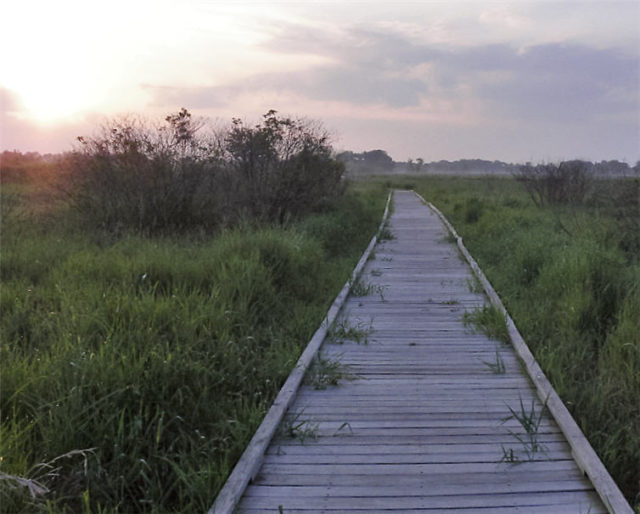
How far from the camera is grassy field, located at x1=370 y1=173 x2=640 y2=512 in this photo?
359 centimetres

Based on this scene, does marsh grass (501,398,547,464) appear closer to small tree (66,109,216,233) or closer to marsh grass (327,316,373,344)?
marsh grass (327,316,373,344)

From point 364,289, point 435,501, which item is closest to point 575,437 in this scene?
point 435,501

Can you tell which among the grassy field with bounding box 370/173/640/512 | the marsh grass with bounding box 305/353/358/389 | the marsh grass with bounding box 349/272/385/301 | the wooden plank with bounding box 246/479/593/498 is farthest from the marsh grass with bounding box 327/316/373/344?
the wooden plank with bounding box 246/479/593/498

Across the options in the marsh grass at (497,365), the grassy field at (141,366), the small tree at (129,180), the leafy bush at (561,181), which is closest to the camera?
the grassy field at (141,366)

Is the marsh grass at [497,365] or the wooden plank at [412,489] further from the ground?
the marsh grass at [497,365]

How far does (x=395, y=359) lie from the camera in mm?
4867

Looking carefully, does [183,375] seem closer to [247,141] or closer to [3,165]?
[247,141]

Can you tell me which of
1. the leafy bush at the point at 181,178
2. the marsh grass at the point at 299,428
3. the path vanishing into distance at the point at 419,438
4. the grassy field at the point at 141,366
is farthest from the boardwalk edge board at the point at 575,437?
the leafy bush at the point at 181,178

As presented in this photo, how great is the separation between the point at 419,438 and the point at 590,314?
10.0 ft

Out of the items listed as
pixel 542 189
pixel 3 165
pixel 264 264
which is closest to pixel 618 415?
pixel 264 264

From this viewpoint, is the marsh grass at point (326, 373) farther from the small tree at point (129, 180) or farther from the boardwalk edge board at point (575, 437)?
the small tree at point (129, 180)

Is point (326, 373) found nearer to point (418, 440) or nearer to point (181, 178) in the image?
point (418, 440)

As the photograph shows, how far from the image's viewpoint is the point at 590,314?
215 inches

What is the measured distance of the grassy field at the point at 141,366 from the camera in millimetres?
2941
